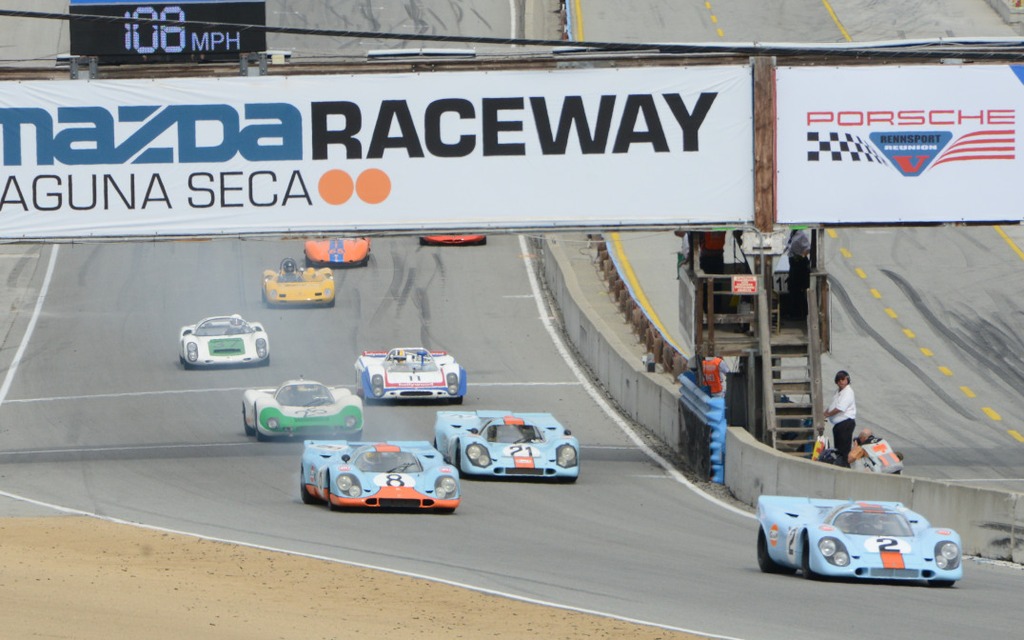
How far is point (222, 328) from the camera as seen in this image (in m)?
41.0

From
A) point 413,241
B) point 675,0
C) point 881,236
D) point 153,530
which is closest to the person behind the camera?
point 153,530

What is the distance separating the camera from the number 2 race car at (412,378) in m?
35.3

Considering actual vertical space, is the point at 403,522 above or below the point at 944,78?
below

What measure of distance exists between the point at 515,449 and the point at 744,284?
484cm

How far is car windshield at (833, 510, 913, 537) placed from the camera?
18812 mm

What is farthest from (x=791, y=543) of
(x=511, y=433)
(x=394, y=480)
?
(x=511, y=433)

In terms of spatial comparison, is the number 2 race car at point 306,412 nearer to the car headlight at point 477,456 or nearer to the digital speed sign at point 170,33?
the car headlight at point 477,456

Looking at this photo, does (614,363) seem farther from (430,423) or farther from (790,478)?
(790,478)

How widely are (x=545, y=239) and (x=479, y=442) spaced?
24.1m

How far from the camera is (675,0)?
234 ft

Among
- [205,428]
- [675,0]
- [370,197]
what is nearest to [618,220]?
[370,197]

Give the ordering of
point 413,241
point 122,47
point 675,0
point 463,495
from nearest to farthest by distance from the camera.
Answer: point 463,495
point 122,47
point 413,241
point 675,0

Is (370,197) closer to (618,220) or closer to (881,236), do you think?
(618,220)

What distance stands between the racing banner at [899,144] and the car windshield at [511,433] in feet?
18.3
